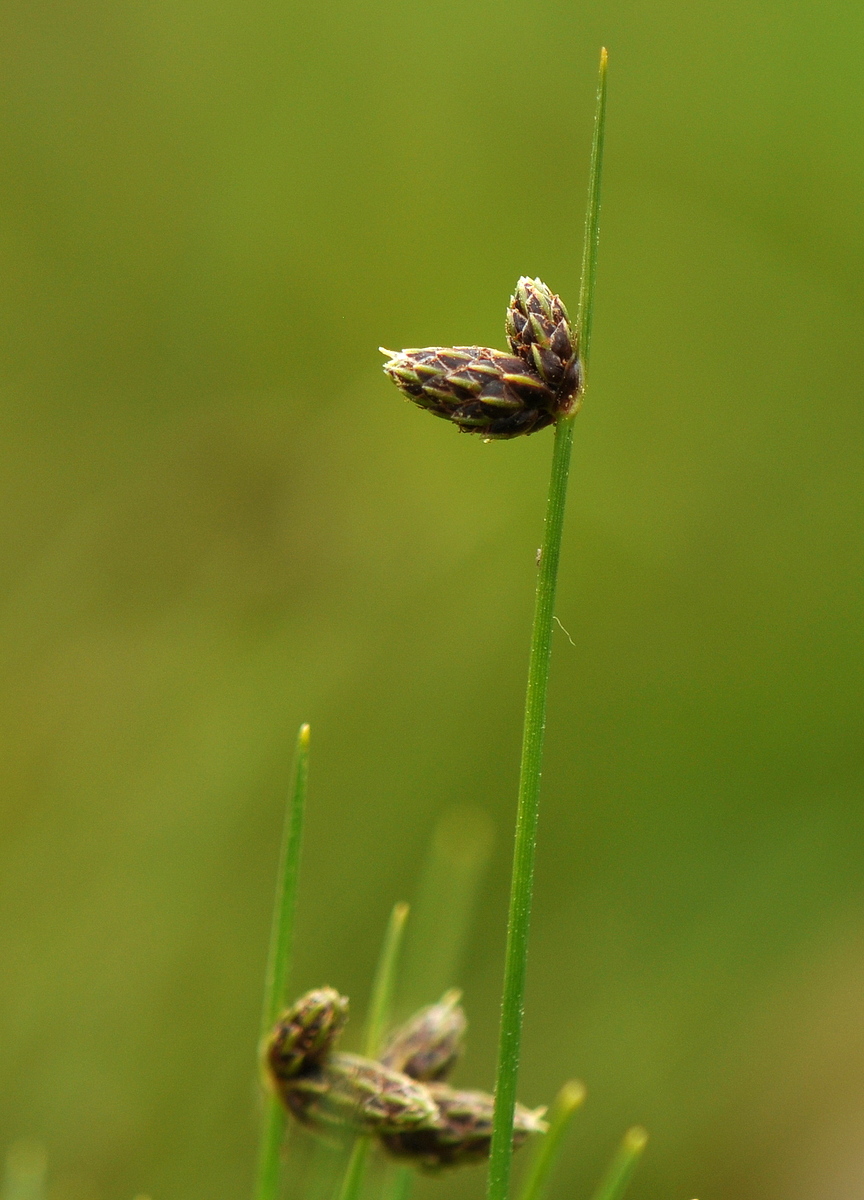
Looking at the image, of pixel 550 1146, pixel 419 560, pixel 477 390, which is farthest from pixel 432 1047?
pixel 419 560

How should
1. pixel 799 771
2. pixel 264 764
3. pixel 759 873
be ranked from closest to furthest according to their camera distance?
1. pixel 264 764
2. pixel 759 873
3. pixel 799 771

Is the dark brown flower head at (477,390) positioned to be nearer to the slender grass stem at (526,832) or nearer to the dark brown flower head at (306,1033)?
the slender grass stem at (526,832)

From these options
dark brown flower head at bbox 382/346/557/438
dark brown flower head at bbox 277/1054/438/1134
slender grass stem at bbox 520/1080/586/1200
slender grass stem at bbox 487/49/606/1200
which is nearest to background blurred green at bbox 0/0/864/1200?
dark brown flower head at bbox 277/1054/438/1134

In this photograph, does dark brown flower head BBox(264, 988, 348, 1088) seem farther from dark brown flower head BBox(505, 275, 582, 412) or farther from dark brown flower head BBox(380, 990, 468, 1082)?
dark brown flower head BBox(505, 275, 582, 412)

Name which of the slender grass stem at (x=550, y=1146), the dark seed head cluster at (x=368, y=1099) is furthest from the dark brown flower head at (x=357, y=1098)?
the slender grass stem at (x=550, y=1146)

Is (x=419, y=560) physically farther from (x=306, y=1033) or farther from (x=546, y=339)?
(x=546, y=339)

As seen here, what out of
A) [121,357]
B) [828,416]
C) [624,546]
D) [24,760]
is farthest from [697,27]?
[24,760]

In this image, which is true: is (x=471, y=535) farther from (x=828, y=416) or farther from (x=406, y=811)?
(x=828, y=416)
